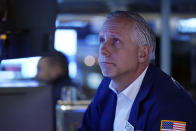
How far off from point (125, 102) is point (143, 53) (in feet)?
0.75

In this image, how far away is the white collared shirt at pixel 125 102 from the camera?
5.19 ft

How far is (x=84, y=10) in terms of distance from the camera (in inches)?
408

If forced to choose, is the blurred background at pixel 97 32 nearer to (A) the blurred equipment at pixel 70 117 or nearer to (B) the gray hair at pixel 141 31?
(A) the blurred equipment at pixel 70 117

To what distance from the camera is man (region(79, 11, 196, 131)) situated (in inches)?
55.1

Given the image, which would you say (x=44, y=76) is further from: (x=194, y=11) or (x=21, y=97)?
(x=194, y=11)

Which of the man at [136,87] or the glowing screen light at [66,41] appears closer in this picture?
the man at [136,87]

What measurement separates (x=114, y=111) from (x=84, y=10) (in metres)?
8.85

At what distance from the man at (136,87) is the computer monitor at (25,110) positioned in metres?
0.30

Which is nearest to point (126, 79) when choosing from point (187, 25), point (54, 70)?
point (54, 70)

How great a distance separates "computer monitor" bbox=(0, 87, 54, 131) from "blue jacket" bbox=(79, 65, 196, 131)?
1.10ft

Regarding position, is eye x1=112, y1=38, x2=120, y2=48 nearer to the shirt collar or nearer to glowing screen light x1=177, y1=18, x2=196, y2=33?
the shirt collar

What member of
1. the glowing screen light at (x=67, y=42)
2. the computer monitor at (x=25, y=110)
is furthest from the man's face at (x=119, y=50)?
the glowing screen light at (x=67, y=42)

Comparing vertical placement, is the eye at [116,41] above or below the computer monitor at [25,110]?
above

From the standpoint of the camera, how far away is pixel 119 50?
5.15 feet
